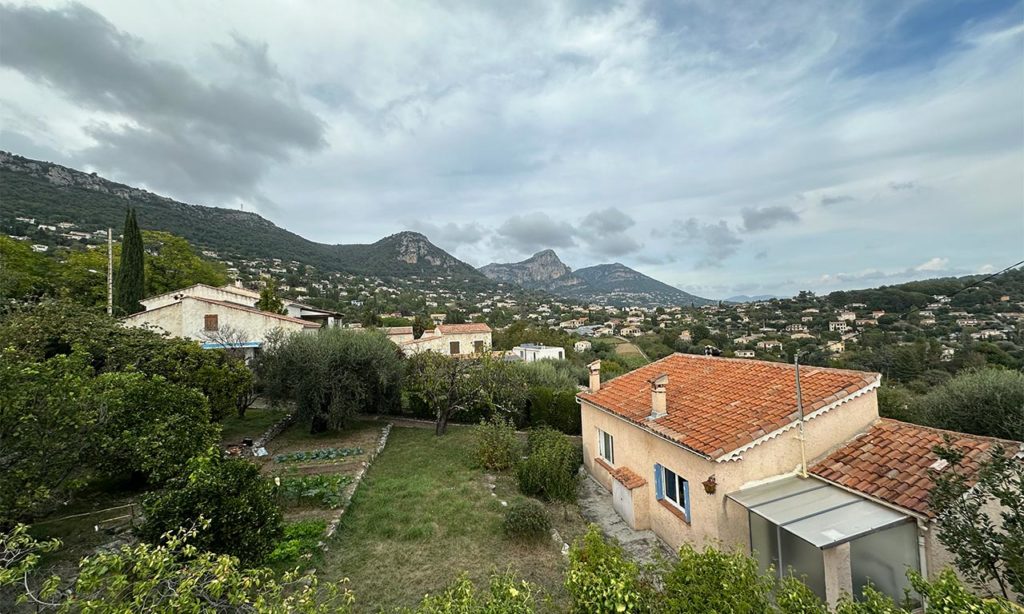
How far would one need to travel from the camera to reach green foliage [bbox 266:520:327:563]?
331 inches

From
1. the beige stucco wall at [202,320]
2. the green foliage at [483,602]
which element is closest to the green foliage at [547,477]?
the green foliage at [483,602]

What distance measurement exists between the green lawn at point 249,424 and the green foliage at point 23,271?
19.3 meters

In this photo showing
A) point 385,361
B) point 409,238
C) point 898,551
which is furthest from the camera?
point 409,238

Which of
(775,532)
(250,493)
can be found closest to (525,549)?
(775,532)

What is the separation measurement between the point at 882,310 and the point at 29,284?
198 feet

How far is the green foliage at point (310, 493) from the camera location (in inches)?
449

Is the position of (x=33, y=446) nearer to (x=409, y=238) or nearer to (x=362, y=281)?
(x=362, y=281)

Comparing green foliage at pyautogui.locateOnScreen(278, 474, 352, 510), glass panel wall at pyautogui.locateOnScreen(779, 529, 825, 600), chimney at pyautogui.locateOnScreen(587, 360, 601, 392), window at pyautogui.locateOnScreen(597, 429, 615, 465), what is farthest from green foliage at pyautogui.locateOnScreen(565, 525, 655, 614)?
chimney at pyautogui.locateOnScreen(587, 360, 601, 392)

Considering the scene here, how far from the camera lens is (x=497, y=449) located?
51.3 feet

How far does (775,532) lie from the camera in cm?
807

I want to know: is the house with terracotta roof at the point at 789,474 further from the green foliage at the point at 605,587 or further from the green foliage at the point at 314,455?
the green foliage at the point at 314,455

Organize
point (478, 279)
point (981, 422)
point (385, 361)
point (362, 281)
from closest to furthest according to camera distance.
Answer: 1. point (981, 422)
2. point (385, 361)
3. point (362, 281)
4. point (478, 279)

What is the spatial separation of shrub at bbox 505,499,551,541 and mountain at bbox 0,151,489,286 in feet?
314

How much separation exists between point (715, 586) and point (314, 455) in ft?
53.4
